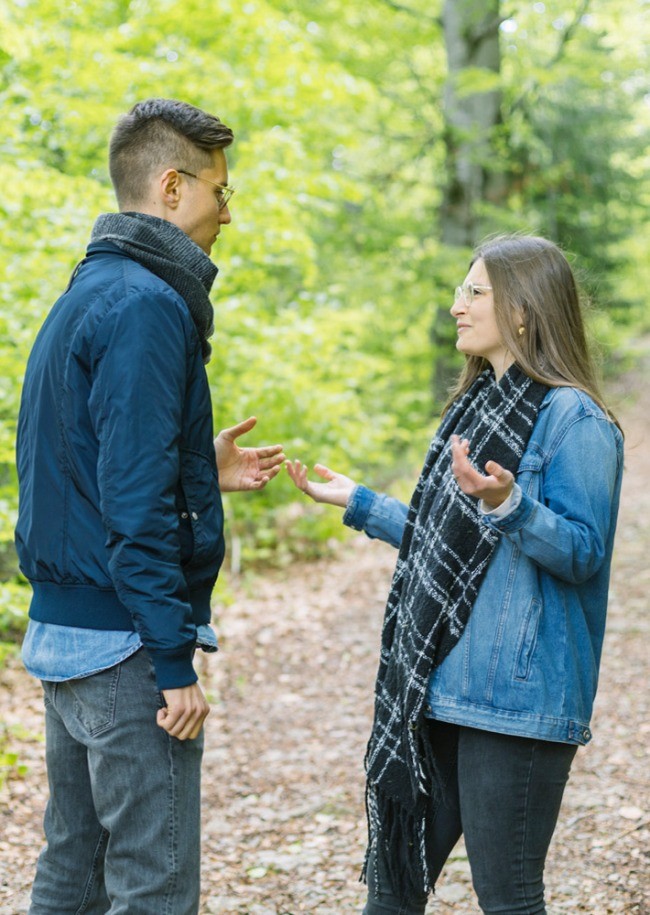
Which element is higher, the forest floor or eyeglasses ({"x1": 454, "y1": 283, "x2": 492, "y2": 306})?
eyeglasses ({"x1": 454, "y1": 283, "x2": 492, "y2": 306})

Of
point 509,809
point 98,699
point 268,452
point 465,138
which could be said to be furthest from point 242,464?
point 465,138

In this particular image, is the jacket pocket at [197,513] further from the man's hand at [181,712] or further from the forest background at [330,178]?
the forest background at [330,178]

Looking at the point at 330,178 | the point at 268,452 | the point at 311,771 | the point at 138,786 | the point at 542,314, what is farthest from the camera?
the point at 330,178

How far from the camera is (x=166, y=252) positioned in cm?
210

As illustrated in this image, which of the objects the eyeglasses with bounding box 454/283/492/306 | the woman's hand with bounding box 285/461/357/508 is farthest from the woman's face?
the woman's hand with bounding box 285/461/357/508

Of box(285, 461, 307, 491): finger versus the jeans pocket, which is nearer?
the jeans pocket

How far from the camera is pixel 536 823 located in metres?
2.20

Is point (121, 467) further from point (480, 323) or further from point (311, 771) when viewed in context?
point (311, 771)

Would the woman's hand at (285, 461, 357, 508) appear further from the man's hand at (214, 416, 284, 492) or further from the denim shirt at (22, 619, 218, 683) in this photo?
the denim shirt at (22, 619, 218, 683)

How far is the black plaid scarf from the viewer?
2.24 meters

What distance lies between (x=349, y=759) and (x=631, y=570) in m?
4.36

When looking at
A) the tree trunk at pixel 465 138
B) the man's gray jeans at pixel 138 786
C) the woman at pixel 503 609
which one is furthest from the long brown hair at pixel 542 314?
the tree trunk at pixel 465 138

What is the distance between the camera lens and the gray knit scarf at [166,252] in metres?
2.08

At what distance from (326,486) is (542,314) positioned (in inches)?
Result: 32.2
